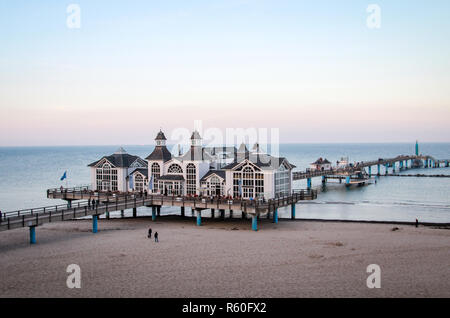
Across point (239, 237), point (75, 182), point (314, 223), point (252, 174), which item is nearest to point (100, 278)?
point (239, 237)

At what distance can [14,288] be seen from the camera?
767 inches

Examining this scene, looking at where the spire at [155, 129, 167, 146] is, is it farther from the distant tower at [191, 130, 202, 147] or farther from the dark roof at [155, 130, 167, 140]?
the distant tower at [191, 130, 202, 147]

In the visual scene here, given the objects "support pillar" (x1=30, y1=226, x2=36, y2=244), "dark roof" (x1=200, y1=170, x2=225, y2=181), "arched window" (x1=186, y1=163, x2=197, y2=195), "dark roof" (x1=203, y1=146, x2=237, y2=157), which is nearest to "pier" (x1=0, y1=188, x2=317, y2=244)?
"support pillar" (x1=30, y1=226, x2=36, y2=244)

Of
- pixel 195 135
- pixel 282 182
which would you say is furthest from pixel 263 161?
pixel 195 135

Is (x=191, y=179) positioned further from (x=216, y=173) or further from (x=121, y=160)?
(x=121, y=160)

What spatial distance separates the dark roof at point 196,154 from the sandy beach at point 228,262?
8.01 m

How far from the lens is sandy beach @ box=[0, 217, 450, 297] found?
19.5m

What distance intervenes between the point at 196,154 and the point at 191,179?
237cm

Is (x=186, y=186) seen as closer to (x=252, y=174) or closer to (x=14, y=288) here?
(x=252, y=174)

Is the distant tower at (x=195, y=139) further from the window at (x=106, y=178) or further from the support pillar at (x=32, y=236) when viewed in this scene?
the support pillar at (x=32, y=236)

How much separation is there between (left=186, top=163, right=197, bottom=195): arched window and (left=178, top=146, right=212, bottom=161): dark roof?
749 mm

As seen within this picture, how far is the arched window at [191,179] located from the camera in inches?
1635

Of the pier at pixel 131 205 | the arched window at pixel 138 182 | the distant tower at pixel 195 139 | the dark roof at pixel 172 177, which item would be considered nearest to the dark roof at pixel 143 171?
the arched window at pixel 138 182
